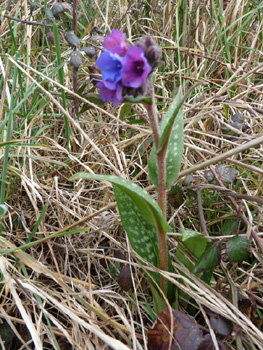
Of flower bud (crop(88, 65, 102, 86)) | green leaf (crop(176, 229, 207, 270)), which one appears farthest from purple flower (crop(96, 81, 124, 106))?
flower bud (crop(88, 65, 102, 86))

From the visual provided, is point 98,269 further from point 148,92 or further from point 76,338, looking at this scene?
point 148,92

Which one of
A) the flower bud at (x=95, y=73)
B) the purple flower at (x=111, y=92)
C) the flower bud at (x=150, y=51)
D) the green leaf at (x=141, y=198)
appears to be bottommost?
the green leaf at (x=141, y=198)

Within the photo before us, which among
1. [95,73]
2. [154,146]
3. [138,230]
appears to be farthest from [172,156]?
[95,73]

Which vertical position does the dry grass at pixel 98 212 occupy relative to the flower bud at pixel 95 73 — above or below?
below

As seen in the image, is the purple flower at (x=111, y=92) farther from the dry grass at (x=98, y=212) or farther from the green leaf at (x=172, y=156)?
the dry grass at (x=98, y=212)

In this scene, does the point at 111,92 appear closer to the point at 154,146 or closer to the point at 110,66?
the point at 110,66

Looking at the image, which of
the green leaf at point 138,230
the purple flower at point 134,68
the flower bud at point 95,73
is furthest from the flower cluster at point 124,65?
the flower bud at point 95,73
